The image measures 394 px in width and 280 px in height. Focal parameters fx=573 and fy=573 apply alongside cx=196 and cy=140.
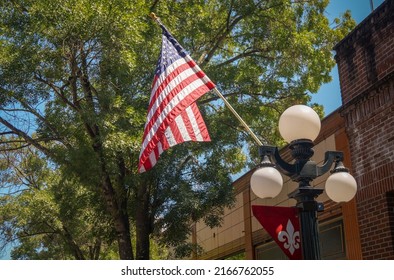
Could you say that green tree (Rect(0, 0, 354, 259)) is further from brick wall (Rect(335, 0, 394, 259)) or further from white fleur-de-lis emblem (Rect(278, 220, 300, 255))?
white fleur-de-lis emblem (Rect(278, 220, 300, 255))

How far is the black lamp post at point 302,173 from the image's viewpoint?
6469mm

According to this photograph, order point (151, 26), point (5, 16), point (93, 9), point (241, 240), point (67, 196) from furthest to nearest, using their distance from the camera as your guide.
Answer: point (241, 240), point (67, 196), point (151, 26), point (5, 16), point (93, 9)

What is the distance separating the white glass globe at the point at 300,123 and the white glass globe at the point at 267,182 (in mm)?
564

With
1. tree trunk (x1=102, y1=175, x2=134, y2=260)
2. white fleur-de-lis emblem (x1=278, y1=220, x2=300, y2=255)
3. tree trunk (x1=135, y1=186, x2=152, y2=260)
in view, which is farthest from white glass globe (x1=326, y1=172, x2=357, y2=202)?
tree trunk (x1=135, y1=186, x2=152, y2=260)

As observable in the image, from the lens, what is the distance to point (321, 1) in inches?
753

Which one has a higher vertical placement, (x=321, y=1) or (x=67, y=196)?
(x=321, y=1)

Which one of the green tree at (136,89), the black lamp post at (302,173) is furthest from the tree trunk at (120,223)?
the black lamp post at (302,173)

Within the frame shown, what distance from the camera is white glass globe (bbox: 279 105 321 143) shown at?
6727mm

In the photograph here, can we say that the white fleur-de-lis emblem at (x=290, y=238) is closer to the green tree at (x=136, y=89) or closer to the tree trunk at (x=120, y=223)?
the green tree at (x=136, y=89)

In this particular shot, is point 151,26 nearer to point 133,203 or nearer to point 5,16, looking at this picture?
point 5,16

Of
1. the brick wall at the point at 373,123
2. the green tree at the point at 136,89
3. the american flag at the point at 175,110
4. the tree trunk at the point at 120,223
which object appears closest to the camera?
the american flag at the point at 175,110

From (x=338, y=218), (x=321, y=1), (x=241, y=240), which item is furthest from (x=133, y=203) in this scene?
(x=321, y=1)

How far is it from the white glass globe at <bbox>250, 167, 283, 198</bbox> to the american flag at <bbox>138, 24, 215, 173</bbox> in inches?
85.0
